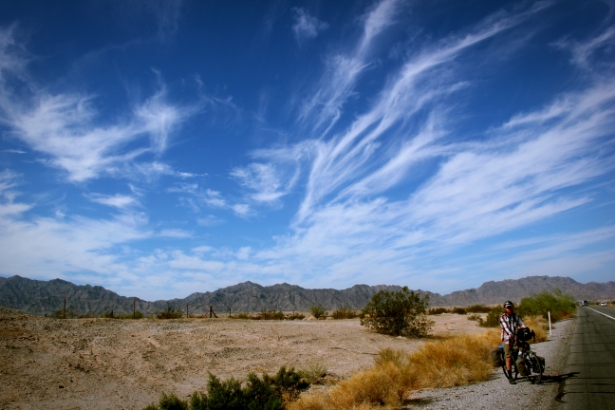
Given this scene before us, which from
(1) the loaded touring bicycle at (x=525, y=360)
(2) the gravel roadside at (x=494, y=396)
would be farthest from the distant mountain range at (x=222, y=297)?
(1) the loaded touring bicycle at (x=525, y=360)

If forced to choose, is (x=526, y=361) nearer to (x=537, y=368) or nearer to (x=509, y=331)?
(x=537, y=368)

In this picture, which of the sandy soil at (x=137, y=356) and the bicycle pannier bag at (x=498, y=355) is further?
the sandy soil at (x=137, y=356)

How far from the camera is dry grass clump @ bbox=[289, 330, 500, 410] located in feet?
37.1

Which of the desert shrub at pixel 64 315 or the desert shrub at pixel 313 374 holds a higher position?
the desert shrub at pixel 64 315

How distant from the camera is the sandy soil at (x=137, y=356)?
14.8 metres

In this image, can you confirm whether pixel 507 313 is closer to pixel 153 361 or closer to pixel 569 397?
pixel 569 397

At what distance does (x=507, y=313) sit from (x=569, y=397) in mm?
2780

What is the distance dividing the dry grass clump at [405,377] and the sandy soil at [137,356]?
4.89 meters

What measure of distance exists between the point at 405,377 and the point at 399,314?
19.8 metres

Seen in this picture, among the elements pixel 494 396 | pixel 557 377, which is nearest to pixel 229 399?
pixel 494 396

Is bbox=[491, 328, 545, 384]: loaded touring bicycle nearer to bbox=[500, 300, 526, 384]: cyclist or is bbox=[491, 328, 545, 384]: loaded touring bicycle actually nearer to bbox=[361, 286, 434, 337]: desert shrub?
bbox=[500, 300, 526, 384]: cyclist

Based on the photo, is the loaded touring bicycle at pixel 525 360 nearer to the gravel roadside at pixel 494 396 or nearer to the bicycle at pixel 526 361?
the bicycle at pixel 526 361

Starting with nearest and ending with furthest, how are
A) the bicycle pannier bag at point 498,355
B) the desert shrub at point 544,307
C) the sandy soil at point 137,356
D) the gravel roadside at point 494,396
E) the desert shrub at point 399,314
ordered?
the gravel roadside at point 494,396
the bicycle pannier bag at point 498,355
the sandy soil at point 137,356
the desert shrub at point 399,314
the desert shrub at point 544,307

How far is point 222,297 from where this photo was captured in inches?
5236
